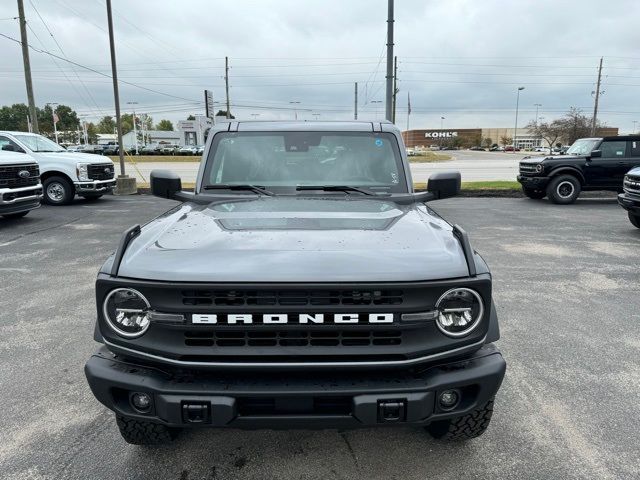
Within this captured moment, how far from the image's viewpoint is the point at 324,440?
285cm

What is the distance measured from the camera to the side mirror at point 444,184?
3.56 meters

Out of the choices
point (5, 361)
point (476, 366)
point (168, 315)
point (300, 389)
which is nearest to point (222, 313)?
point (168, 315)

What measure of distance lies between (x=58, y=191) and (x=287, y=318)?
13.7 meters

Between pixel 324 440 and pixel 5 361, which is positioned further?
pixel 5 361

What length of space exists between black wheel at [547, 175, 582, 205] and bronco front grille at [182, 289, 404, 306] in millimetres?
13561

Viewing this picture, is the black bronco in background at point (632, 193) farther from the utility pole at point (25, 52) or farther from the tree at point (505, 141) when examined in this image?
the tree at point (505, 141)

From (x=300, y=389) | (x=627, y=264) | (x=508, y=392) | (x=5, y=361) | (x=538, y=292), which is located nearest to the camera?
(x=300, y=389)

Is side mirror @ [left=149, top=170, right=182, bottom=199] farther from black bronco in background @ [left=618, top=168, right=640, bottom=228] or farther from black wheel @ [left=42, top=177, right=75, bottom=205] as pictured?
black wheel @ [left=42, top=177, right=75, bottom=205]

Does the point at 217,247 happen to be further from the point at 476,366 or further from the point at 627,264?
the point at 627,264

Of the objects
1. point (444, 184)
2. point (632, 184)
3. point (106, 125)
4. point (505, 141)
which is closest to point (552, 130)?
point (505, 141)

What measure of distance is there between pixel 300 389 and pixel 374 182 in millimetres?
1940

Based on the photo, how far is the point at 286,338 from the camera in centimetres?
214

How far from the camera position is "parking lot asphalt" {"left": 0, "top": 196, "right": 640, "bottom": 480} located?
2.62 meters

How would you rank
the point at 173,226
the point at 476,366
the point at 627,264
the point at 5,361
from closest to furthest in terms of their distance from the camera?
the point at 476,366
the point at 173,226
the point at 5,361
the point at 627,264
